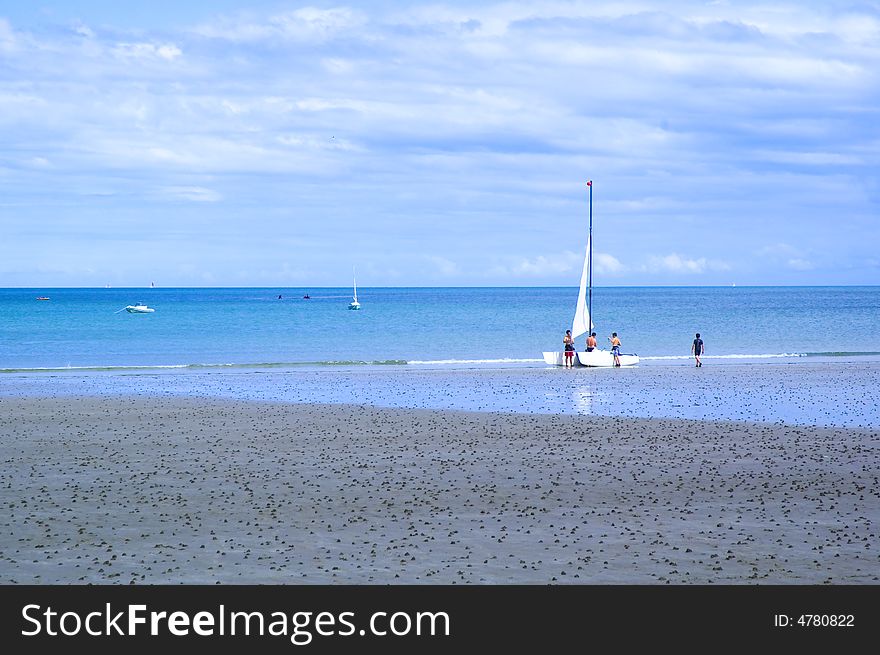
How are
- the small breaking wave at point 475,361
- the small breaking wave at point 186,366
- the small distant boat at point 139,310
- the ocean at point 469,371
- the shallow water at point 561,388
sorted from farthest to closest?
1. the small distant boat at point 139,310
2. the small breaking wave at point 475,361
3. the small breaking wave at point 186,366
4. the ocean at point 469,371
5. the shallow water at point 561,388

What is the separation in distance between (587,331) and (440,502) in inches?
1694

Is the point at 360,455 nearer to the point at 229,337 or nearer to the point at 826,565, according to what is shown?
the point at 826,565

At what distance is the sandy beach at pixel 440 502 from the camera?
45.6ft

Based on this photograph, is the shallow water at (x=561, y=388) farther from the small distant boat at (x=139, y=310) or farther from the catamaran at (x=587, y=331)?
the small distant boat at (x=139, y=310)

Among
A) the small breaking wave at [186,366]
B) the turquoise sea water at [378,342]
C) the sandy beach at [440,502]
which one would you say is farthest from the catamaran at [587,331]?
the sandy beach at [440,502]

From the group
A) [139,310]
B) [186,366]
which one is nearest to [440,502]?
[186,366]

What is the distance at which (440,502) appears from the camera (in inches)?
711

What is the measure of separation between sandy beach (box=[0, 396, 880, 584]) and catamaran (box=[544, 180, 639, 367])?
78.8 feet

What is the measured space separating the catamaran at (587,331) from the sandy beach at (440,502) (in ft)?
78.8

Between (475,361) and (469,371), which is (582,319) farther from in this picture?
(469,371)

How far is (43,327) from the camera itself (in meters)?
121

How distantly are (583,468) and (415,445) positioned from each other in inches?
191

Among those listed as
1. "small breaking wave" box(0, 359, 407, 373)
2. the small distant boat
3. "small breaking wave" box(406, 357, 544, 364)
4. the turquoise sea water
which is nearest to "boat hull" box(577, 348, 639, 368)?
the turquoise sea water

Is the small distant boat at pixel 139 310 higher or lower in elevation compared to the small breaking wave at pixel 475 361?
higher
